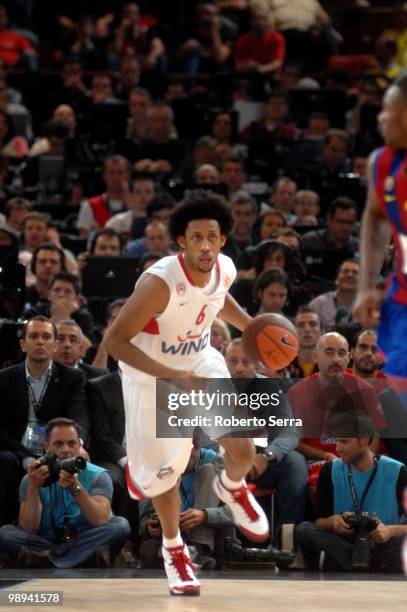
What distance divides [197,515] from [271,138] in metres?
6.71

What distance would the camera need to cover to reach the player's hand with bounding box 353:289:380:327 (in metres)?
5.12

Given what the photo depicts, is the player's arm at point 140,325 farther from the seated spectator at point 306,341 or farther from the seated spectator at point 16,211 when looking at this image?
the seated spectator at point 16,211

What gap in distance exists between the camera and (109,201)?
12586 millimetres

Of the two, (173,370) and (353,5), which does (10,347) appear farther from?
A: (353,5)

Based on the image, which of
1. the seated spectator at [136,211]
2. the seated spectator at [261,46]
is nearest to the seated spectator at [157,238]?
the seated spectator at [136,211]

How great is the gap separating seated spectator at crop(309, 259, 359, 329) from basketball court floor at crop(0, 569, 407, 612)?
274 cm

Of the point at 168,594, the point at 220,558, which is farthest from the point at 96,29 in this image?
the point at 168,594

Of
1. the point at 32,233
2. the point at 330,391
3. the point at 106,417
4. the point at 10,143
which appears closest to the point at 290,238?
the point at 32,233

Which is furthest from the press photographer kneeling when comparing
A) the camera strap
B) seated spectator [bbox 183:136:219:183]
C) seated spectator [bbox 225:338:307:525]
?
seated spectator [bbox 183:136:219:183]

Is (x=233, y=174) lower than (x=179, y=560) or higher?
higher

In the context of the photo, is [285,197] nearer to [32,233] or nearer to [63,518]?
[32,233]

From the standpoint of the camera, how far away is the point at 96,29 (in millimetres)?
16812

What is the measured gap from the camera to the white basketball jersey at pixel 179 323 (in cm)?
639

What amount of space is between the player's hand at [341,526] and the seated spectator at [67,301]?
2.59 metres
